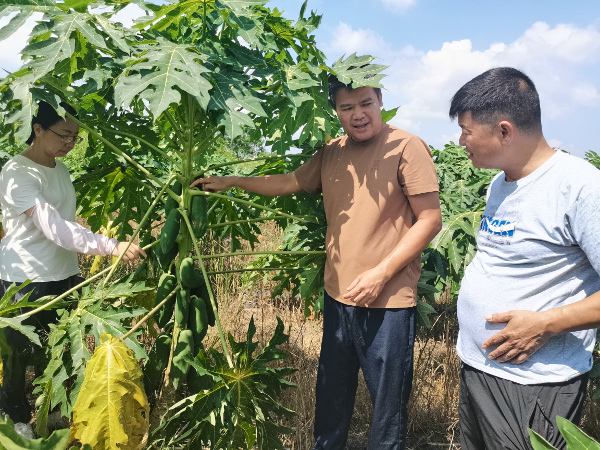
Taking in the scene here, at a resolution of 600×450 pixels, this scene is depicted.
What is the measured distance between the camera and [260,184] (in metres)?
2.56

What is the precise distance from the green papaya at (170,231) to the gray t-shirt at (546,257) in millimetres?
1306

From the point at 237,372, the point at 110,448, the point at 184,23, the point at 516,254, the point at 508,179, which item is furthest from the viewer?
the point at 184,23

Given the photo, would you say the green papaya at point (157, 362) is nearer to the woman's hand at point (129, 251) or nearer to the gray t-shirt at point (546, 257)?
the woman's hand at point (129, 251)

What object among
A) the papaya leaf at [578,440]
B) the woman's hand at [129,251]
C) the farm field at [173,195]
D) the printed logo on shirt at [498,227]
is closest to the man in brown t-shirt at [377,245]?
the farm field at [173,195]

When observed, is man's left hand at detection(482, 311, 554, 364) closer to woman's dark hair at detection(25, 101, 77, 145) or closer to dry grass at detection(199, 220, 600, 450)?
dry grass at detection(199, 220, 600, 450)

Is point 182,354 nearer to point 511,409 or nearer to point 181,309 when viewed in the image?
point 181,309

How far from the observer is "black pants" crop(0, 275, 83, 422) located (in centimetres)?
252

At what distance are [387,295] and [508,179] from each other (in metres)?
0.69

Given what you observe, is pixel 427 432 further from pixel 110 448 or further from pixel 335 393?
pixel 110 448

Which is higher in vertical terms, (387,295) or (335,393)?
(387,295)

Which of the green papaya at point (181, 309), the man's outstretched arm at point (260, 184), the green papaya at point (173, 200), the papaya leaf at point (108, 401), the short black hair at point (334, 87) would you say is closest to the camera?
the papaya leaf at point (108, 401)

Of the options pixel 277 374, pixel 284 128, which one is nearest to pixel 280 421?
pixel 277 374

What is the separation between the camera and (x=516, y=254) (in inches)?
63.3

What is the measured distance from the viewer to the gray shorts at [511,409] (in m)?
1.56
